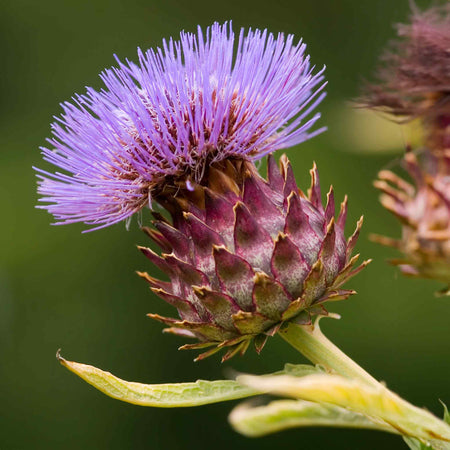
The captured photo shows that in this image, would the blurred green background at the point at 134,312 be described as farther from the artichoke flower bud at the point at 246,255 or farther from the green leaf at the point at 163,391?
the green leaf at the point at 163,391

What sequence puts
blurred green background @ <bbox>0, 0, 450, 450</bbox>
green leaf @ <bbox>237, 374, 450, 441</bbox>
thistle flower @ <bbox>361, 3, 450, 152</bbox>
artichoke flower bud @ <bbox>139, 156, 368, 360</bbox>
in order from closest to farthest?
green leaf @ <bbox>237, 374, 450, 441</bbox>
thistle flower @ <bbox>361, 3, 450, 152</bbox>
artichoke flower bud @ <bbox>139, 156, 368, 360</bbox>
blurred green background @ <bbox>0, 0, 450, 450</bbox>

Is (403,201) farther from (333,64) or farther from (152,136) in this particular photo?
(333,64)

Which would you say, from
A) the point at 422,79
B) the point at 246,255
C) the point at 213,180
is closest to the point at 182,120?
the point at 213,180

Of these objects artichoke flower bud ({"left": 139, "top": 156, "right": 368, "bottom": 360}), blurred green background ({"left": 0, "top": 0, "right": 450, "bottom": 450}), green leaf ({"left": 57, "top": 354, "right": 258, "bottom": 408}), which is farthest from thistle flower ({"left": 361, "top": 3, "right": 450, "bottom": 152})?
blurred green background ({"left": 0, "top": 0, "right": 450, "bottom": 450})

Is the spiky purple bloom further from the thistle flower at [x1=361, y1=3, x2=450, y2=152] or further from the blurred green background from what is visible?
the blurred green background

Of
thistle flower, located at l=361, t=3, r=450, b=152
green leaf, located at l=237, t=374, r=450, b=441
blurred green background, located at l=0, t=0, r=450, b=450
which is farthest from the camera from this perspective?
blurred green background, located at l=0, t=0, r=450, b=450
